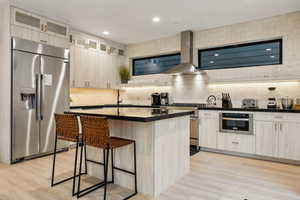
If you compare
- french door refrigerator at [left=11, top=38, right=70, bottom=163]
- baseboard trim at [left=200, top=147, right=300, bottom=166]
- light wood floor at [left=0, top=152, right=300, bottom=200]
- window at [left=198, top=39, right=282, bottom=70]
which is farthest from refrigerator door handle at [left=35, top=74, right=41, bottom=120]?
window at [left=198, top=39, right=282, bottom=70]

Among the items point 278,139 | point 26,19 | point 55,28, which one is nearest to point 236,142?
point 278,139

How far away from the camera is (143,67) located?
20.5 ft

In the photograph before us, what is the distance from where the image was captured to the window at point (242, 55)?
13.8 ft

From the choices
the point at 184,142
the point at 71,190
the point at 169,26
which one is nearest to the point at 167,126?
the point at 184,142

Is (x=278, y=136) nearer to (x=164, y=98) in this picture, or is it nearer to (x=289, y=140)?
(x=289, y=140)

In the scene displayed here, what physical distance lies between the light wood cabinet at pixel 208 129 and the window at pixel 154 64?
208cm

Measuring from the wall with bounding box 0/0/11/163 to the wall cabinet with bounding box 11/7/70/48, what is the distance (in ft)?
0.42

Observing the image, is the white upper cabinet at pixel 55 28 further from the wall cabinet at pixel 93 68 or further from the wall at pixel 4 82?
the wall at pixel 4 82

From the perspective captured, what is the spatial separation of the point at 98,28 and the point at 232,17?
3001 mm

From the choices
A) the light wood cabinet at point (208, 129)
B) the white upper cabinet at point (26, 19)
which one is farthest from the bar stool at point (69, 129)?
the light wood cabinet at point (208, 129)

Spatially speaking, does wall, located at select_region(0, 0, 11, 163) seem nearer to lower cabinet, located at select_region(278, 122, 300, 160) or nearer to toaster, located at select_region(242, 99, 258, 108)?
toaster, located at select_region(242, 99, 258, 108)

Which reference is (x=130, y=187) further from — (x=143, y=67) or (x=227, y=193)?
(x=143, y=67)

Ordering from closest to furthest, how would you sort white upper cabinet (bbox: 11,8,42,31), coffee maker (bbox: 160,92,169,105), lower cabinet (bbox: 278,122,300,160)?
lower cabinet (bbox: 278,122,300,160) → white upper cabinet (bbox: 11,8,42,31) → coffee maker (bbox: 160,92,169,105)

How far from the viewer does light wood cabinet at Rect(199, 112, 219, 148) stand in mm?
4125
